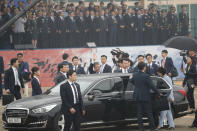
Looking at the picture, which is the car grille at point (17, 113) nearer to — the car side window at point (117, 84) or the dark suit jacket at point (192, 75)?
the car side window at point (117, 84)

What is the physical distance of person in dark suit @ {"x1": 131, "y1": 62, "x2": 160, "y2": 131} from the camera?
14539mm

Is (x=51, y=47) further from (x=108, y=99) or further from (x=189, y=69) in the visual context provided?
(x=108, y=99)

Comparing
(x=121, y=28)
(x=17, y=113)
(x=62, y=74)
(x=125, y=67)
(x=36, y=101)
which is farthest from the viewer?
(x=121, y=28)

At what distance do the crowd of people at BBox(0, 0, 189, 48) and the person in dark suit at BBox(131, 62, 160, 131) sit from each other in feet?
50.1

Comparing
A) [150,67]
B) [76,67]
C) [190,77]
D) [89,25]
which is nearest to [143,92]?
[190,77]

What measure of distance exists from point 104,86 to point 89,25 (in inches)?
646

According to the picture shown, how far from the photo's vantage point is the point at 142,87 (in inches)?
573

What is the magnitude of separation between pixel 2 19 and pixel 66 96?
17.3m

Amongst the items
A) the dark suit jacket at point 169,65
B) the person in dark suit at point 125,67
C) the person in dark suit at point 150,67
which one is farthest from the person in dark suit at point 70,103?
the dark suit jacket at point 169,65

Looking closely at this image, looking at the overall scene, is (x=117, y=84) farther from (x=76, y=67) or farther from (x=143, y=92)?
(x=76, y=67)

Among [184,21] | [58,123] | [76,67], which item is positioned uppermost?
[184,21]

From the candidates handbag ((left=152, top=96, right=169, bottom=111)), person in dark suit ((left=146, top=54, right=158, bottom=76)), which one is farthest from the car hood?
person in dark suit ((left=146, top=54, right=158, bottom=76))

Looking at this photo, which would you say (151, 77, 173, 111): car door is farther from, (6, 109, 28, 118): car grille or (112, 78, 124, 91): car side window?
(6, 109, 28, 118): car grille

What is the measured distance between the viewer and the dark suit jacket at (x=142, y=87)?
14531 mm
